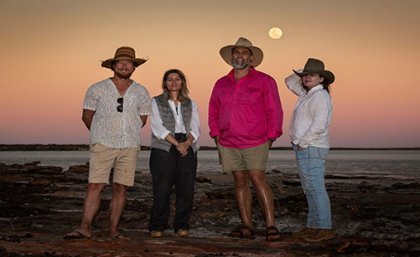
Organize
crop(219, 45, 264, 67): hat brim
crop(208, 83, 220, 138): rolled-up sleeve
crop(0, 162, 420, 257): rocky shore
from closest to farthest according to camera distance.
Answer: crop(0, 162, 420, 257): rocky shore, crop(219, 45, 264, 67): hat brim, crop(208, 83, 220, 138): rolled-up sleeve

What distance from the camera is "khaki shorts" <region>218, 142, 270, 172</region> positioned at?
7.46m

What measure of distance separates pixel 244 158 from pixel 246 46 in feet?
4.69

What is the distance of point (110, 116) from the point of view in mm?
7230

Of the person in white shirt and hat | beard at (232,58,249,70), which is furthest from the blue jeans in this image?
beard at (232,58,249,70)

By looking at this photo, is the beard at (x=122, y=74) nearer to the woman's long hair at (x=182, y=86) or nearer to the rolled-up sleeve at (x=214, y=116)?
the woman's long hair at (x=182, y=86)

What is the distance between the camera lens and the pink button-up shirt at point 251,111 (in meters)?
7.45

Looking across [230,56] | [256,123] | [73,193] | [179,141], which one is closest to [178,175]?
[179,141]

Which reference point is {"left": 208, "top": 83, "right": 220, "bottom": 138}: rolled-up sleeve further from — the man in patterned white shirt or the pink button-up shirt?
the man in patterned white shirt

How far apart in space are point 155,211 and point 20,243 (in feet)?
5.61

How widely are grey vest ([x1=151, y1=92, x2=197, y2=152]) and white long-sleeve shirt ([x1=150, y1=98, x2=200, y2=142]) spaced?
39 millimetres

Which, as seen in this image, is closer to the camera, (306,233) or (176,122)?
(306,233)

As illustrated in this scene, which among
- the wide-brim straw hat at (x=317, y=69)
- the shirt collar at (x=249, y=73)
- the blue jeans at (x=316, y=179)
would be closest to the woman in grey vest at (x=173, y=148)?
the shirt collar at (x=249, y=73)

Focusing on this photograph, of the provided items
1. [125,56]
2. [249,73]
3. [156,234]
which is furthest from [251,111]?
[156,234]

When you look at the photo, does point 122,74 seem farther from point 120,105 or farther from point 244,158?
point 244,158
